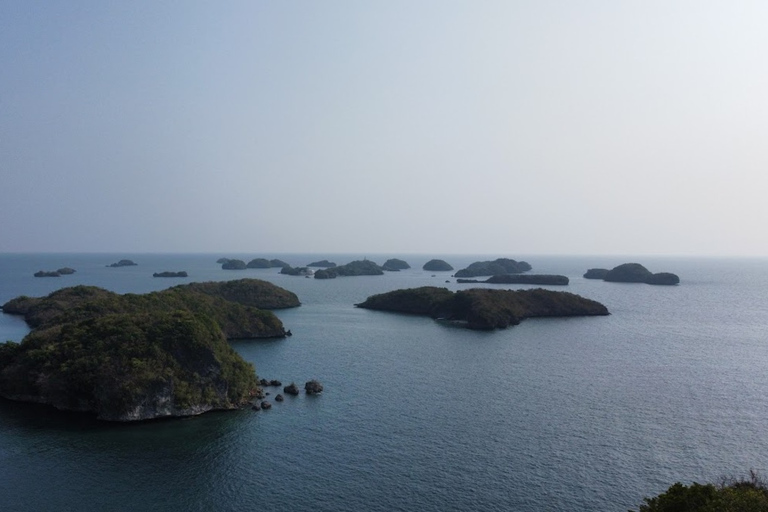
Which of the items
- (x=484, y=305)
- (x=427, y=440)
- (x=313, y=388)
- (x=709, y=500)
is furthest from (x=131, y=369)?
(x=484, y=305)

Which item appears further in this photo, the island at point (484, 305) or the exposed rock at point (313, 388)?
the island at point (484, 305)

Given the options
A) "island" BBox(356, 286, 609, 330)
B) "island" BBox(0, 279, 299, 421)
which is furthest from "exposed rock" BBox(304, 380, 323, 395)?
"island" BBox(356, 286, 609, 330)

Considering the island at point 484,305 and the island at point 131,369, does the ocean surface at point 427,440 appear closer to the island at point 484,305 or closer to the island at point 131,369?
the island at point 131,369

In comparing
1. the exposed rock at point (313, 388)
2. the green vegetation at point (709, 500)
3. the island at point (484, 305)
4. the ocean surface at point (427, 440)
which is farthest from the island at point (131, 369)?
the island at point (484, 305)

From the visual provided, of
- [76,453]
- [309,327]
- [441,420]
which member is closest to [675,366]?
[441,420]

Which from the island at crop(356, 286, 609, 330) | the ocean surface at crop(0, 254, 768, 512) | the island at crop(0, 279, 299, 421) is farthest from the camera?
the island at crop(356, 286, 609, 330)

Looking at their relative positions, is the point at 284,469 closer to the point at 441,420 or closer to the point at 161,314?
the point at 441,420

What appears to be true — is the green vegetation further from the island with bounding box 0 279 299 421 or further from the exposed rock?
the island with bounding box 0 279 299 421
